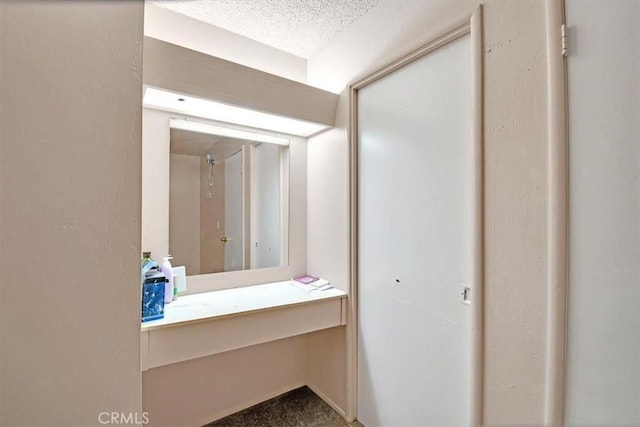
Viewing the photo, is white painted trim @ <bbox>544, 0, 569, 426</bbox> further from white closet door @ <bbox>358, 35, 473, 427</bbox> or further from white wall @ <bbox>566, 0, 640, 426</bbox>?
white closet door @ <bbox>358, 35, 473, 427</bbox>

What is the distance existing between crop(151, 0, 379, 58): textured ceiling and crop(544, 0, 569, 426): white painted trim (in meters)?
0.99

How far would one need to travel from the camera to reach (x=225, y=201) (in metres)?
1.82

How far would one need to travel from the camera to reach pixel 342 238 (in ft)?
5.58

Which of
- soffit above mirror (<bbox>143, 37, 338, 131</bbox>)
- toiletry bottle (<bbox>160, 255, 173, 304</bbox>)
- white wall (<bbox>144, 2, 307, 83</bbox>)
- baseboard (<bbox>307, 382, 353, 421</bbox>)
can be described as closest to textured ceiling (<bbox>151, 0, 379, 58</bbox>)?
white wall (<bbox>144, 2, 307, 83</bbox>)

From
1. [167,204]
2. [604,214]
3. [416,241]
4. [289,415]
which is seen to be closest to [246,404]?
[289,415]

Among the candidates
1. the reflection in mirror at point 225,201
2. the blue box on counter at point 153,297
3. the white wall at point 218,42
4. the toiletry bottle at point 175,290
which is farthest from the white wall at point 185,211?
the white wall at point 218,42

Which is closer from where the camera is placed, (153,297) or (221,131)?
(153,297)

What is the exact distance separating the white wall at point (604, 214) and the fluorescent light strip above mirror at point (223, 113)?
1219mm

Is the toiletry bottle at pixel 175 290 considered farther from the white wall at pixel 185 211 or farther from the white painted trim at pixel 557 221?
the white painted trim at pixel 557 221

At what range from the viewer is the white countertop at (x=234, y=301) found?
1262mm

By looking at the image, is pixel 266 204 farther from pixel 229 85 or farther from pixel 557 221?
pixel 557 221

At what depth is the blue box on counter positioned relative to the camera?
1224mm

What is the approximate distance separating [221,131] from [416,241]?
1317 mm

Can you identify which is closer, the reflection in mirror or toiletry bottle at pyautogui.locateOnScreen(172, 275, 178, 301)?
toiletry bottle at pyautogui.locateOnScreen(172, 275, 178, 301)
